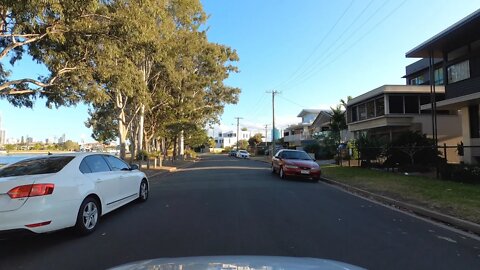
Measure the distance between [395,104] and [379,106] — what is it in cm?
140

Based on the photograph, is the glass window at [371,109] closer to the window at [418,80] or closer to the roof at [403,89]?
the roof at [403,89]

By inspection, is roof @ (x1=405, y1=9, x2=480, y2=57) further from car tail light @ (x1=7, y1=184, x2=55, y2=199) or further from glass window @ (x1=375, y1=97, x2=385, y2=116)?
car tail light @ (x1=7, y1=184, x2=55, y2=199)

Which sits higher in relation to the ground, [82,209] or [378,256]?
[82,209]

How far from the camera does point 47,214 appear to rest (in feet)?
20.1

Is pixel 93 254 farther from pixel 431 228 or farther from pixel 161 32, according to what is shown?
pixel 161 32

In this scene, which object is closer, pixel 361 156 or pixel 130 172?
pixel 130 172

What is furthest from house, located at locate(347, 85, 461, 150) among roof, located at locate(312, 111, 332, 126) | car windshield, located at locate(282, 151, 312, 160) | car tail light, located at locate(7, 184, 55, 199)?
car tail light, located at locate(7, 184, 55, 199)

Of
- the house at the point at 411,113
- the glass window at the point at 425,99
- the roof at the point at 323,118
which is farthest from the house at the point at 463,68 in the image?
the roof at the point at 323,118

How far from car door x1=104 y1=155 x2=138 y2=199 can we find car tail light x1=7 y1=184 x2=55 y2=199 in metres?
2.73

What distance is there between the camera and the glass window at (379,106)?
101 feet

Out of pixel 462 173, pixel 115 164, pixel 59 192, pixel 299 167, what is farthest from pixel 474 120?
pixel 59 192

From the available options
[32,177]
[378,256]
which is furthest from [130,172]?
[378,256]

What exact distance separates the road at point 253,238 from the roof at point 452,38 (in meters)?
11.4

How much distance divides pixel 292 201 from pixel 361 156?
1508 cm
